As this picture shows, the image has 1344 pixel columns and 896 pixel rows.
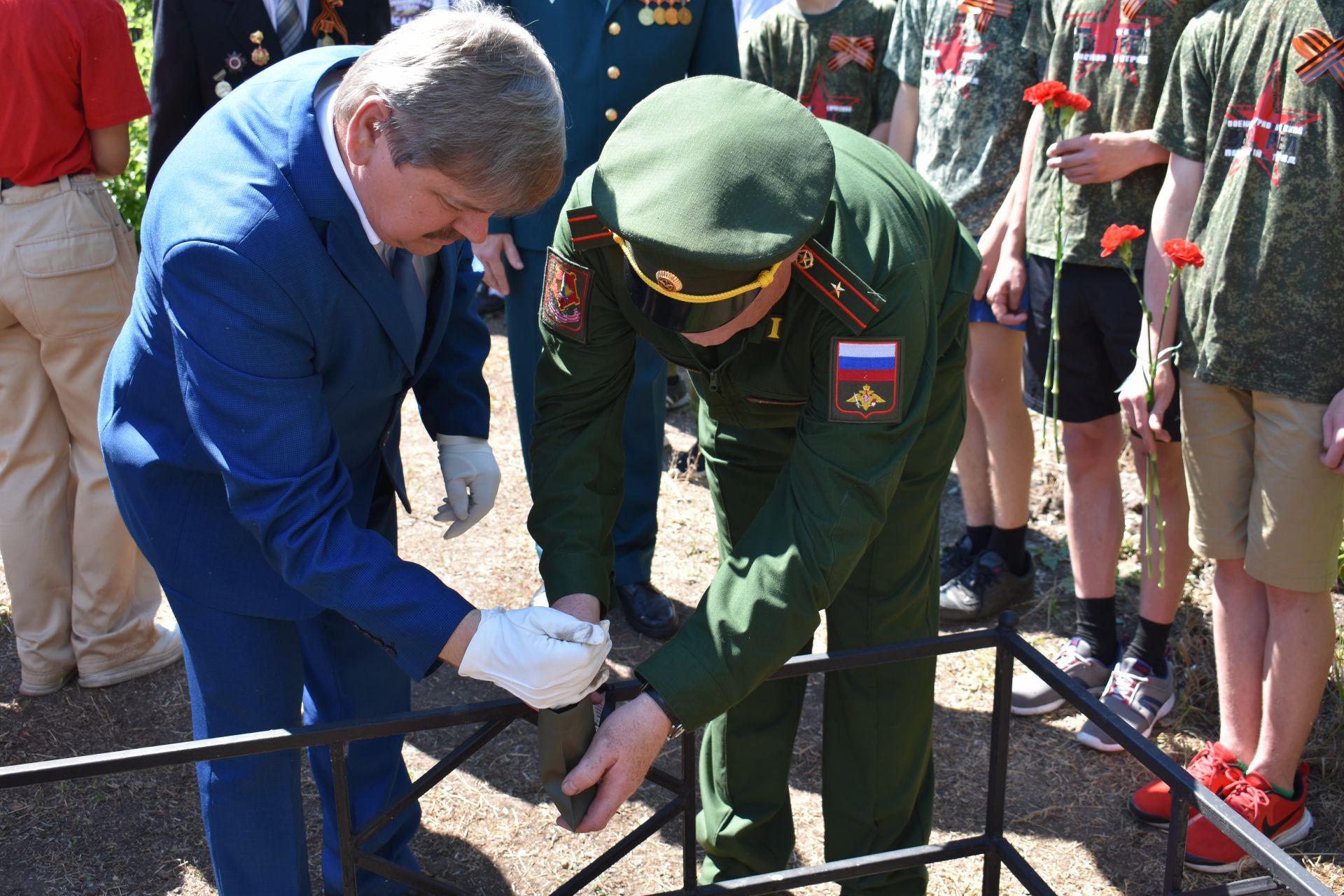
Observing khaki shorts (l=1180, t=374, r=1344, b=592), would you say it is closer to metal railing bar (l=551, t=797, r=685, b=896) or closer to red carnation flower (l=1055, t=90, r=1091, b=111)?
red carnation flower (l=1055, t=90, r=1091, b=111)

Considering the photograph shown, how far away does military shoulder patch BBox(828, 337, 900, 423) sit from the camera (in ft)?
6.48

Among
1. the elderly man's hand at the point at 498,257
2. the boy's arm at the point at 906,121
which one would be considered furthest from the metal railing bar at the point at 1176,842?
the boy's arm at the point at 906,121

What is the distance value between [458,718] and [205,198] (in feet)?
2.89

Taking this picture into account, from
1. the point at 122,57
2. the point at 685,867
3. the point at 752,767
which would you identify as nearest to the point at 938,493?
the point at 752,767

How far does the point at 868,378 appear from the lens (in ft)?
6.48

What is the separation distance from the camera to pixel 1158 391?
3.00m

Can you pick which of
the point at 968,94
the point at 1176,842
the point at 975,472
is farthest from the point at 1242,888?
the point at 968,94

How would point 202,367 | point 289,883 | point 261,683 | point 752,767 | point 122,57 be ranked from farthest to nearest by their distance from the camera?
point 122,57 < point 752,767 < point 289,883 < point 261,683 < point 202,367

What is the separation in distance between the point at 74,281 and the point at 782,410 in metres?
2.15

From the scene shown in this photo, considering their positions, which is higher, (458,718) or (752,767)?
(458,718)

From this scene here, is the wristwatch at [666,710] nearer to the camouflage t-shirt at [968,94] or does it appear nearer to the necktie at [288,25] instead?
the camouflage t-shirt at [968,94]

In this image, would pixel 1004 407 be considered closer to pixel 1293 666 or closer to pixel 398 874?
pixel 1293 666

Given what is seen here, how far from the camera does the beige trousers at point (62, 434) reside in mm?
3338

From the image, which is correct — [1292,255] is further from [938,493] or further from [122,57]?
[122,57]
